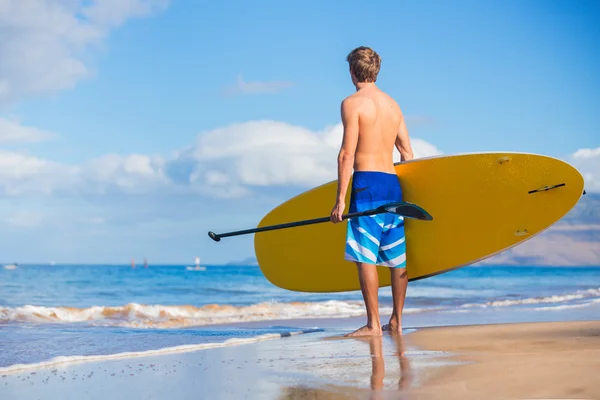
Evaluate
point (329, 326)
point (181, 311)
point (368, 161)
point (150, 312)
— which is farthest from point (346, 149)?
point (181, 311)

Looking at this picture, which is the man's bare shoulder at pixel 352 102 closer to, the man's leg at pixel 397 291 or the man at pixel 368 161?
the man at pixel 368 161

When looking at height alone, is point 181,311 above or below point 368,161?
below

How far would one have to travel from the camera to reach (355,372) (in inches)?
95.4

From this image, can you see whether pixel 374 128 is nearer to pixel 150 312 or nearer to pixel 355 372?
pixel 355 372

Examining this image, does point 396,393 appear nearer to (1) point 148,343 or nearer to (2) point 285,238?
→ (1) point 148,343

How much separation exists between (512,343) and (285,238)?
2.14 meters

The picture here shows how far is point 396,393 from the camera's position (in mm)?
2018

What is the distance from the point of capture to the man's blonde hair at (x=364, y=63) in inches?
143

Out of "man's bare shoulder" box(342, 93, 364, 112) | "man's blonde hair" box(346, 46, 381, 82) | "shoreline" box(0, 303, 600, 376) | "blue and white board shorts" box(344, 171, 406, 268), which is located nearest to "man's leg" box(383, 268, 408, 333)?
"shoreline" box(0, 303, 600, 376)

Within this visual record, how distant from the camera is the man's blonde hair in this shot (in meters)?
3.63

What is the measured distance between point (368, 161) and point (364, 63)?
0.52 metres

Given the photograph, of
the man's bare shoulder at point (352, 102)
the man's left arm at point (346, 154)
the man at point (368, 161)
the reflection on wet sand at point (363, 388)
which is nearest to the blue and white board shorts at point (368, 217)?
the man at point (368, 161)

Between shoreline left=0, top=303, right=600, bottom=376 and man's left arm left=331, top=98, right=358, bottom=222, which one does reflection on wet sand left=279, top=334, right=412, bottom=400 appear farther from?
shoreline left=0, top=303, right=600, bottom=376

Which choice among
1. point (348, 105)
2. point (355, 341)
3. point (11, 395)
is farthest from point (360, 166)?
point (11, 395)
